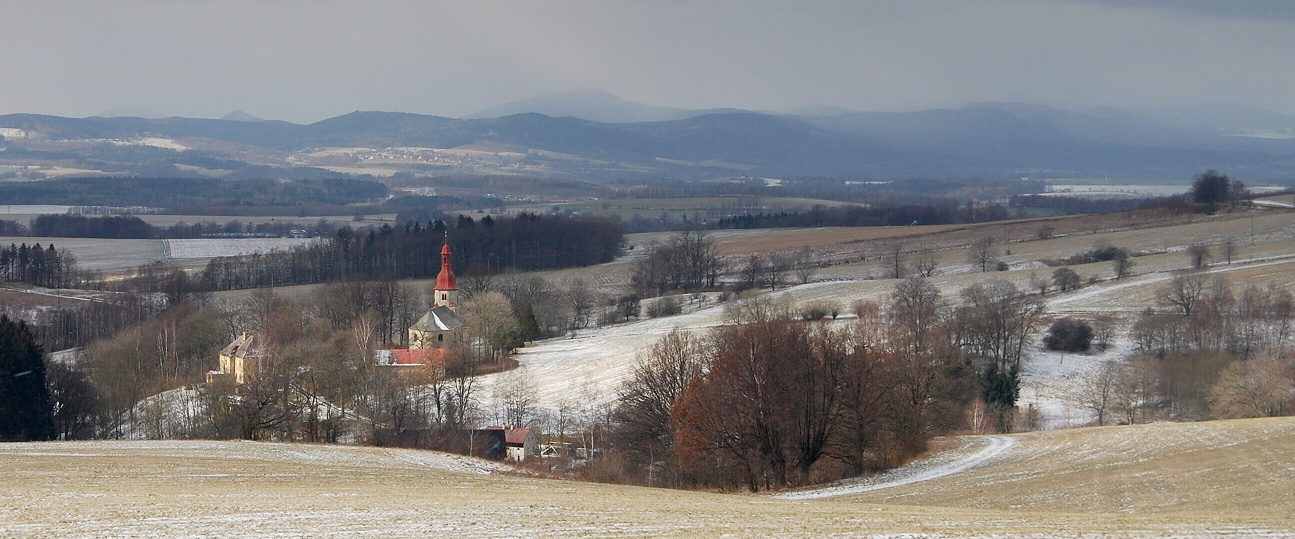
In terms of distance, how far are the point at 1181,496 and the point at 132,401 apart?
1679 inches

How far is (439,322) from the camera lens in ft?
228

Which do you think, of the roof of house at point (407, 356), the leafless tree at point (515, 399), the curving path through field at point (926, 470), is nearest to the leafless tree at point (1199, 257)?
the leafless tree at point (515, 399)

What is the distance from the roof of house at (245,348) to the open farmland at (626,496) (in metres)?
24.0

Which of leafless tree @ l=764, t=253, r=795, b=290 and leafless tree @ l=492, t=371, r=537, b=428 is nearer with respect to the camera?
leafless tree @ l=492, t=371, r=537, b=428

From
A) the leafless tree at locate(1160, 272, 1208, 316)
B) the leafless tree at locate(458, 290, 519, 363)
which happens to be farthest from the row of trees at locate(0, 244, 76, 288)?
the leafless tree at locate(1160, 272, 1208, 316)

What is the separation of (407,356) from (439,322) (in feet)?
19.8

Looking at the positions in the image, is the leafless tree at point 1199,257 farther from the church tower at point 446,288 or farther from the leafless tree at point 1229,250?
the church tower at point 446,288

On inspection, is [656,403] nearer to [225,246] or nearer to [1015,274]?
[1015,274]

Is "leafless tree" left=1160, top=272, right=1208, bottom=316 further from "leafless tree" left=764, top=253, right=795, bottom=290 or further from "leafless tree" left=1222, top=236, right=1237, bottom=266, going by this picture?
"leafless tree" left=764, top=253, right=795, bottom=290

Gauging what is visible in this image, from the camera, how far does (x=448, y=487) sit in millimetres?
25922

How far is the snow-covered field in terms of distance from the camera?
5118 inches

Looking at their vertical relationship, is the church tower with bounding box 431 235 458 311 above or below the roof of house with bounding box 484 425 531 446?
above

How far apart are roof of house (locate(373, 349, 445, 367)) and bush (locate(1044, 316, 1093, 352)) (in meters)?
31.6

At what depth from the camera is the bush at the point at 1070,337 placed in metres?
61.4
